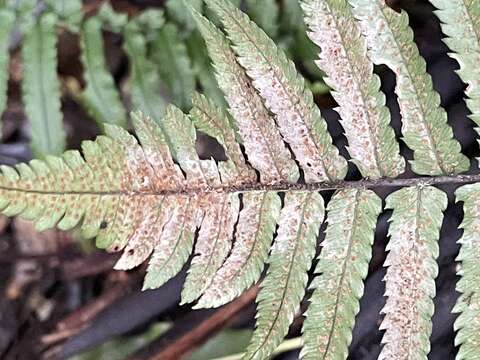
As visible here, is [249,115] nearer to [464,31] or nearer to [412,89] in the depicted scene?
[412,89]

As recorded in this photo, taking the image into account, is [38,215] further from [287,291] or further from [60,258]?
[60,258]

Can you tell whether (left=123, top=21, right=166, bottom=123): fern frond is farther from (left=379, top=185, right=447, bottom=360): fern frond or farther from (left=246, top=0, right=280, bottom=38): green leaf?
(left=379, top=185, right=447, bottom=360): fern frond

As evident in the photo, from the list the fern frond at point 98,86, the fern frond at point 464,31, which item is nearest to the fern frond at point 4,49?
the fern frond at point 98,86

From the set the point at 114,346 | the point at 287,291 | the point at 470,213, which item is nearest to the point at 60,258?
the point at 114,346

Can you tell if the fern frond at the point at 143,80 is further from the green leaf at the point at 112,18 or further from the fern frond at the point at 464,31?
the fern frond at the point at 464,31

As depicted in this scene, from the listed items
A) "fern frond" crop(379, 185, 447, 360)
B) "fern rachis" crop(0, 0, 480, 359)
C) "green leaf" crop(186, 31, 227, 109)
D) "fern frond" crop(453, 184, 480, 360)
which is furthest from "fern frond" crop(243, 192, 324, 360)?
"green leaf" crop(186, 31, 227, 109)

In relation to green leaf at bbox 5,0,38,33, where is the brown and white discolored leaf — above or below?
below

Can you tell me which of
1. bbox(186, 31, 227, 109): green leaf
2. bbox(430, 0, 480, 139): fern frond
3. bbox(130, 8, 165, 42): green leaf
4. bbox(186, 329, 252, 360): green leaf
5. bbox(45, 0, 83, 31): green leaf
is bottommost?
bbox(186, 329, 252, 360): green leaf
